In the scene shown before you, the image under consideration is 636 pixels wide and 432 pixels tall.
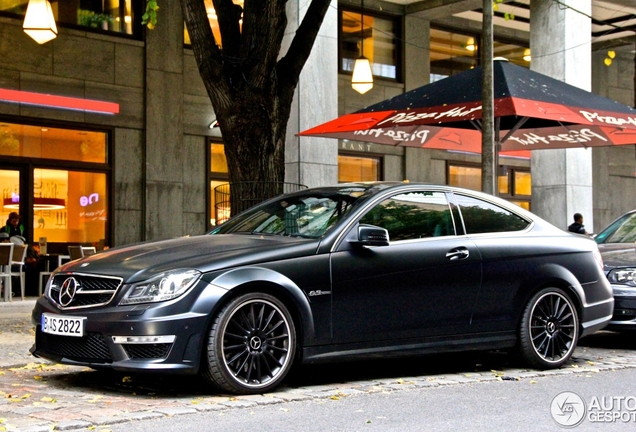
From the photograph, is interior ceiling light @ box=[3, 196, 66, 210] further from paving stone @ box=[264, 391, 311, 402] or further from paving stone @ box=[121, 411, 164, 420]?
paving stone @ box=[121, 411, 164, 420]

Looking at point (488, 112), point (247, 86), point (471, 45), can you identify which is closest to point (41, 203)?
point (247, 86)

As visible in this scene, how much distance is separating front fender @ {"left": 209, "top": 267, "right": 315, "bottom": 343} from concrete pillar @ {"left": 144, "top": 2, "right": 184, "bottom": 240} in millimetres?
12146

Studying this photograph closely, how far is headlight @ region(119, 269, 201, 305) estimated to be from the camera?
6.64 meters

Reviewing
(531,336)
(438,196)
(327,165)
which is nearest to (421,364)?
(531,336)

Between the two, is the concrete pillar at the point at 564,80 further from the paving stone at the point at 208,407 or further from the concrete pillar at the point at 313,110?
the paving stone at the point at 208,407

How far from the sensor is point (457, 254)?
802 centimetres

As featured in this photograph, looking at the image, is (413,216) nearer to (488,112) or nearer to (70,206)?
(488,112)

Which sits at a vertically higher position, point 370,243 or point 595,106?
point 595,106

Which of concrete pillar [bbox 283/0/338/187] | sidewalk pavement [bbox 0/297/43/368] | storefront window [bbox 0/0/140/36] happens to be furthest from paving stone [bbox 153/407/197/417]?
Answer: storefront window [bbox 0/0/140/36]

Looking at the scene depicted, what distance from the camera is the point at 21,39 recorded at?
57.0 ft

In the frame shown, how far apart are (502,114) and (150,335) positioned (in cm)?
690

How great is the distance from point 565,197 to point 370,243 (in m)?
12.4

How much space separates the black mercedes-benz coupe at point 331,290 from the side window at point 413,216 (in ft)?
0.04

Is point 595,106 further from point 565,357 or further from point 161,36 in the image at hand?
point 161,36
